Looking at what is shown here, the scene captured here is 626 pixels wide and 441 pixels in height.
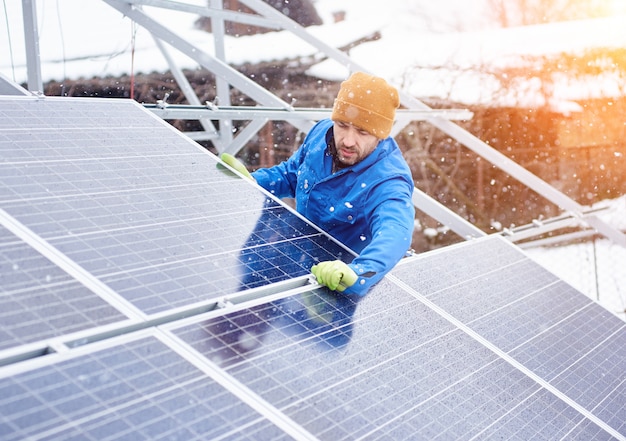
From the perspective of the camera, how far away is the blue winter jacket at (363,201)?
88.5 inches

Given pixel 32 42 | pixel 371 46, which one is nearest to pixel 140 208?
pixel 32 42

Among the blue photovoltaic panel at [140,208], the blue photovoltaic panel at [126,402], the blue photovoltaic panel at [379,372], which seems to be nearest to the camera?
the blue photovoltaic panel at [126,402]

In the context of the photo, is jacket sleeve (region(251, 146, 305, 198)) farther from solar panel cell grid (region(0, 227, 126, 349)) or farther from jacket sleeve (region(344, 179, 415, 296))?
solar panel cell grid (region(0, 227, 126, 349))

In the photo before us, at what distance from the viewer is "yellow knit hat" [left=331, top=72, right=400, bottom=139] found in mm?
2641

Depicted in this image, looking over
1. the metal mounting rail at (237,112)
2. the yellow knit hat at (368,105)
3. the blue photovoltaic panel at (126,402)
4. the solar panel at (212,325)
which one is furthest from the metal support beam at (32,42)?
the blue photovoltaic panel at (126,402)

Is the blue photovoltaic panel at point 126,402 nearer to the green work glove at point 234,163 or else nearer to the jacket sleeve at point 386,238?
the jacket sleeve at point 386,238

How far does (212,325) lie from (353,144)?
1.09 meters

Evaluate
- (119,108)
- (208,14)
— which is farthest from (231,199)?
(208,14)

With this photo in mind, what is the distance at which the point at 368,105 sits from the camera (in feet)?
8.75

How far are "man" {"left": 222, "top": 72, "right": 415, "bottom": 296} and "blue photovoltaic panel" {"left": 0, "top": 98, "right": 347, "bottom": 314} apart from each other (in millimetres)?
198

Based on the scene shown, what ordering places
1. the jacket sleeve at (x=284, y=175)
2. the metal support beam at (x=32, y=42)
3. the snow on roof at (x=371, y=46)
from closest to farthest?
the jacket sleeve at (x=284, y=175)
the metal support beam at (x=32, y=42)
the snow on roof at (x=371, y=46)

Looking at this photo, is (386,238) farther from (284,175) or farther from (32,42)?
(32,42)

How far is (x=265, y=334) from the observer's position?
1764 mm

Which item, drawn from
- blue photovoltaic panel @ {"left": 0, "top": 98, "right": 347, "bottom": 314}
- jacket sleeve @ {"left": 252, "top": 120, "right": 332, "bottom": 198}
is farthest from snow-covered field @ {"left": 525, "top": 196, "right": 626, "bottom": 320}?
blue photovoltaic panel @ {"left": 0, "top": 98, "right": 347, "bottom": 314}
